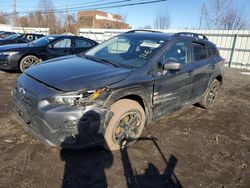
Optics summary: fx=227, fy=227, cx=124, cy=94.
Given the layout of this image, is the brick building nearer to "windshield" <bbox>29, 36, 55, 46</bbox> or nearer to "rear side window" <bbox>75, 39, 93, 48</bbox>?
"rear side window" <bbox>75, 39, 93, 48</bbox>

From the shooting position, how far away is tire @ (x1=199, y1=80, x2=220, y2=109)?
5.35 metres

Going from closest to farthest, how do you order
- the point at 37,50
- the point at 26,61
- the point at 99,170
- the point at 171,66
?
the point at 99,170 < the point at 171,66 < the point at 26,61 < the point at 37,50

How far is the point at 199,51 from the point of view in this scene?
482 centimetres

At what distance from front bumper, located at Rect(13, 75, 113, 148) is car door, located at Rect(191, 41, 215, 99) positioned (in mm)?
2325

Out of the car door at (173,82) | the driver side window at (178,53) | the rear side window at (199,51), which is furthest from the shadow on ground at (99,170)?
the rear side window at (199,51)

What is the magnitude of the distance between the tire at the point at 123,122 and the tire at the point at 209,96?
2356 mm

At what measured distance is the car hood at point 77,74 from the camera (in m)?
2.91

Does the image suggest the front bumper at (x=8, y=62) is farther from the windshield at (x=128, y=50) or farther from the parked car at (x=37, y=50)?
the windshield at (x=128, y=50)

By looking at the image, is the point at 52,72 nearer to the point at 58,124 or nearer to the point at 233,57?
the point at 58,124

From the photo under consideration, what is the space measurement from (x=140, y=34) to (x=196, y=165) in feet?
8.76

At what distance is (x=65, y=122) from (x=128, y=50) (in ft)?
6.37

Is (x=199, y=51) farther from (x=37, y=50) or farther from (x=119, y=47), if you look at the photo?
(x=37, y=50)

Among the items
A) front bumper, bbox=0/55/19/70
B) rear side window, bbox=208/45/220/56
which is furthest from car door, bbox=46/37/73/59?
rear side window, bbox=208/45/220/56

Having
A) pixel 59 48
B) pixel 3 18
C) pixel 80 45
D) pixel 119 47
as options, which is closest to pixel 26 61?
pixel 59 48
